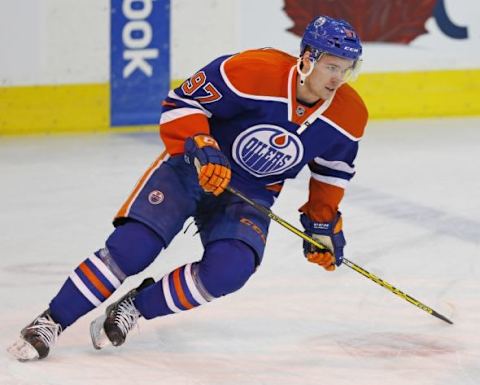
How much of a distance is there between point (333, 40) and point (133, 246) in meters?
0.68

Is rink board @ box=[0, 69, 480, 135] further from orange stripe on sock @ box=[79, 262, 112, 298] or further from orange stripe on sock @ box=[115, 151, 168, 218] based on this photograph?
orange stripe on sock @ box=[79, 262, 112, 298]

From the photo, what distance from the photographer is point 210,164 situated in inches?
112

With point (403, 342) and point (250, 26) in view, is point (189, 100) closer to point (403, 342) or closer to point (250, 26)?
point (403, 342)

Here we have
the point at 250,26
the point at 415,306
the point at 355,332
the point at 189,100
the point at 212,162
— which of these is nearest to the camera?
the point at 212,162

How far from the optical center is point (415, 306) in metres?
3.52

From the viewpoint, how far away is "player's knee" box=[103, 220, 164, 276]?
2885mm

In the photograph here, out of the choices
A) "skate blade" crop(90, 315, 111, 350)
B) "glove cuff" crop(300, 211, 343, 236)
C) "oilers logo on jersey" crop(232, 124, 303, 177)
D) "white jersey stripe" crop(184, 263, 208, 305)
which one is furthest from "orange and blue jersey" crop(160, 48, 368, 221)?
"skate blade" crop(90, 315, 111, 350)

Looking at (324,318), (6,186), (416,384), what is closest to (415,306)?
(324,318)

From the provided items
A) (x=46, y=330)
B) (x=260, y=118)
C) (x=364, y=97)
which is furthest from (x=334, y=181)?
(x=364, y=97)

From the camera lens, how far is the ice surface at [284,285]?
9.73ft

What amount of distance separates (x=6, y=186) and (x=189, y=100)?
2139mm

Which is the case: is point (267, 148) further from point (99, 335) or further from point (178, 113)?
point (99, 335)

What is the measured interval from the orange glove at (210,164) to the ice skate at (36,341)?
502 millimetres

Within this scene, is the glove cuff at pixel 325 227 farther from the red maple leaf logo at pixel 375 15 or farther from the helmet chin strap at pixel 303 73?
the red maple leaf logo at pixel 375 15
